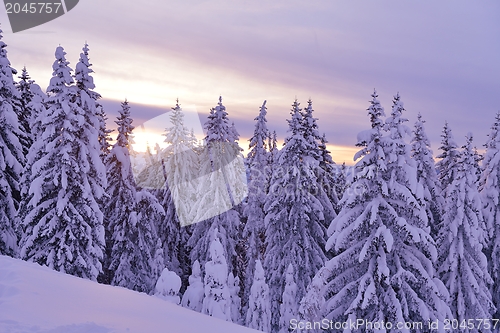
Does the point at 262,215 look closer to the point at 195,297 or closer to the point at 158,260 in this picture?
the point at 158,260

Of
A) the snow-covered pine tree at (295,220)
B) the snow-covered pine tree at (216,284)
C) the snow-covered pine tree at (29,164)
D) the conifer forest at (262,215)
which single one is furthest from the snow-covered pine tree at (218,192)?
the snow-covered pine tree at (29,164)

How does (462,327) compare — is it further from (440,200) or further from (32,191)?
(32,191)

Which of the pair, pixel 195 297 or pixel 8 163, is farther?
pixel 8 163

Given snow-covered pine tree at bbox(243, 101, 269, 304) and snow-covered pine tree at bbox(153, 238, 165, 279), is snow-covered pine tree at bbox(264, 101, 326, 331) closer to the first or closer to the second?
snow-covered pine tree at bbox(243, 101, 269, 304)

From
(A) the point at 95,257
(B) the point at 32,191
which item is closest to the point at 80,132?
(B) the point at 32,191

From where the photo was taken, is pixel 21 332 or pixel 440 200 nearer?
pixel 21 332

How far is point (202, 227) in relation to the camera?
1160 inches

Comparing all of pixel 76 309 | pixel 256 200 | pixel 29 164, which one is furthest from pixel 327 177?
pixel 76 309

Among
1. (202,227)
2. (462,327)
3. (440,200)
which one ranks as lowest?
(462,327)

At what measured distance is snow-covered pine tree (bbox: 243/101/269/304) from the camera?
30.0m

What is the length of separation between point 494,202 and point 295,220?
46.0 ft

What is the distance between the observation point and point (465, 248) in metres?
23.0

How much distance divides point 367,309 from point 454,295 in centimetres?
1040

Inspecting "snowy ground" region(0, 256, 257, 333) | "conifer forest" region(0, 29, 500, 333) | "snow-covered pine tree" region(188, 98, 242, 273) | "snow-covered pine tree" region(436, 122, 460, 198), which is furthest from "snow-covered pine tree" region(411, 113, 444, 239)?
"snowy ground" region(0, 256, 257, 333)
